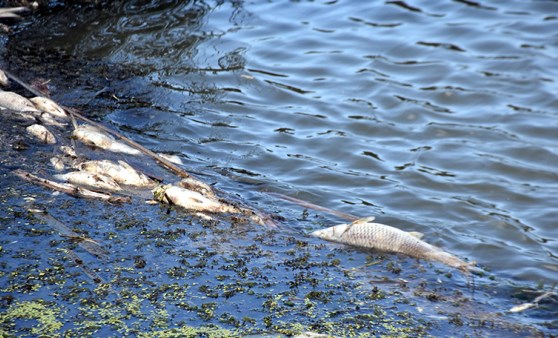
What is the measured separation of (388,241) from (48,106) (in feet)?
11.2

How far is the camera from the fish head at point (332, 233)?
17.9 feet

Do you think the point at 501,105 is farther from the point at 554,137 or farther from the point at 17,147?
the point at 17,147

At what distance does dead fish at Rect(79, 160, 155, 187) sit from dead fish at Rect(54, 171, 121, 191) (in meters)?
0.10

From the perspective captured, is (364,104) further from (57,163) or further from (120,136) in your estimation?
(57,163)

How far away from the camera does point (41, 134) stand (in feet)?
20.7

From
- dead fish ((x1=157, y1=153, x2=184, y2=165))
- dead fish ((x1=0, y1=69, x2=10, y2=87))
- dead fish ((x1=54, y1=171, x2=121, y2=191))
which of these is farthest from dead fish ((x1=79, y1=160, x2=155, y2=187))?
dead fish ((x1=0, y1=69, x2=10, y2=87))

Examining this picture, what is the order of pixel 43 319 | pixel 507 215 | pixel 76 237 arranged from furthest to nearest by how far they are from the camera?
pixel 507 215 → pixel 76 237 → pixel 43 319

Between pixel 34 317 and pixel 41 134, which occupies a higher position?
pixel 34 317

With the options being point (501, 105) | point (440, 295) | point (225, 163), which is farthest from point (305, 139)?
point (440, 295)

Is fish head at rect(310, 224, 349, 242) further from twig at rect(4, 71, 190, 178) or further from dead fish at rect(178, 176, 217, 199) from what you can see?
twig at rect(4, 71, 190, 178)

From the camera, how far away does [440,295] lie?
4.82m

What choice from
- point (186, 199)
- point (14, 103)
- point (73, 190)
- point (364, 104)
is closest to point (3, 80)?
point (14, 103)

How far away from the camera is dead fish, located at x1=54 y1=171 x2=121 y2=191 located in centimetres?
565

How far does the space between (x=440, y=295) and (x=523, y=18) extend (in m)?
6.28
